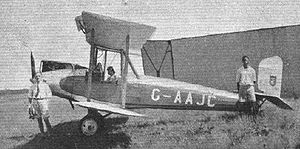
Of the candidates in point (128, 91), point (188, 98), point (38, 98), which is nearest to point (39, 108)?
point (38, 98)

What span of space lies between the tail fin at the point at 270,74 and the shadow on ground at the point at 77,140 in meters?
2.92

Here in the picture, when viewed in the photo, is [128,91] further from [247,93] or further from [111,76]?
[247,93]

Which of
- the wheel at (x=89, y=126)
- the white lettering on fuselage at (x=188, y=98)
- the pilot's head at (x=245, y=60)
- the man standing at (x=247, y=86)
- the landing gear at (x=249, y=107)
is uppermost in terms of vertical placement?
the pilot's head at (x=245, y=60)

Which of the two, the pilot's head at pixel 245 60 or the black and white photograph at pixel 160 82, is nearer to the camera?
the black and white photograph at pixel 160 82

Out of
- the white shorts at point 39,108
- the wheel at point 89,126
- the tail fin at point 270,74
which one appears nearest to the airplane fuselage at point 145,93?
the white shorts at point 39,108

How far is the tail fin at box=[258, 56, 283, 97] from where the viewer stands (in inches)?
222

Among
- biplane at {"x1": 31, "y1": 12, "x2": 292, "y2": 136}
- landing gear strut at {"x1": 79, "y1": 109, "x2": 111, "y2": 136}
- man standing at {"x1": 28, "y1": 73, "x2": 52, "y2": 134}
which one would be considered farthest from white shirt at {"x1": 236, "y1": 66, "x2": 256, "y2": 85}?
man standing at {"x1": 28, "y1": 73, "x2": 52, "y2": 134}

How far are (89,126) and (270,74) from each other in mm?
3667

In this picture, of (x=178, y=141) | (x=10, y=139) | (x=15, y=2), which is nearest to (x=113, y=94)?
(x=178, y=141)

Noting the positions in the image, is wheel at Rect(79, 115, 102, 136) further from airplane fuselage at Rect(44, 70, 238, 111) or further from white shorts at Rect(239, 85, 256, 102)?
white shorts at Rect(239, 85, 256, 102)

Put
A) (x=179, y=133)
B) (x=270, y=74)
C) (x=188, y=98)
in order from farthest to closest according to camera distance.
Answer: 1. (x=188, y=98)
2. (x=270, y=74)
3. (x=179, y=133)

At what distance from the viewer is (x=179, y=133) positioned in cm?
552

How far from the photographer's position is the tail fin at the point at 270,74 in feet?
18.5

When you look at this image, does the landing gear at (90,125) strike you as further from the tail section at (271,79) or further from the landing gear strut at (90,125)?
the tail section at (271,79)
